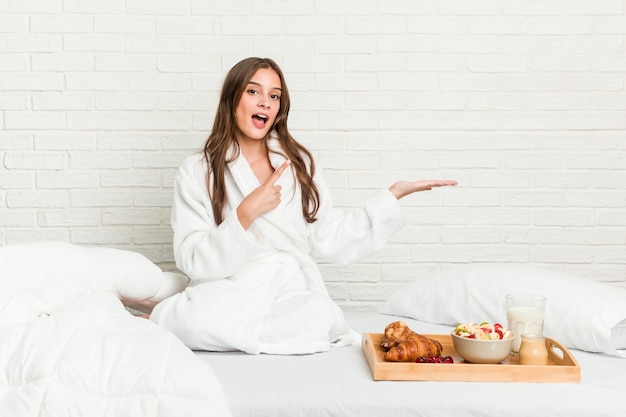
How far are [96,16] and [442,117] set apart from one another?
151cm

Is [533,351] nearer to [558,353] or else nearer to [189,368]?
[558,353]

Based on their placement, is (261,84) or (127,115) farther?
(127,115)

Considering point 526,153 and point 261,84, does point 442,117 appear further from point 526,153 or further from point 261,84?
point 261,84

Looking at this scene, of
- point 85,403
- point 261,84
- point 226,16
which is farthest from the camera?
point 226,16

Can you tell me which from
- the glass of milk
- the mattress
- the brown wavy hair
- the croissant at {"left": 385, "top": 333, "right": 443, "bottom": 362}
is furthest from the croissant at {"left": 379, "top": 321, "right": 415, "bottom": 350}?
the brown wavy hair

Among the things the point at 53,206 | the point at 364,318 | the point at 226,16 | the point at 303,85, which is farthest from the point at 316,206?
the point at 53,206

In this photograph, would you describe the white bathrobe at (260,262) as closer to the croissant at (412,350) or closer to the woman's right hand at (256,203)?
the woman's right hand at (256,203)

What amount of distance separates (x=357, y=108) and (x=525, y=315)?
1392 millimetres

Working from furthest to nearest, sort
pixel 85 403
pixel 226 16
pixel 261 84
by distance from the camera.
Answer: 1. pixel 226 16
2. pixel 261 84
3. pixel 85 403

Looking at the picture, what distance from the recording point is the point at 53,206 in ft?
10.6

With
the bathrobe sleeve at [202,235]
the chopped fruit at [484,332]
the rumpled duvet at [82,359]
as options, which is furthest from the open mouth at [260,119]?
the chopped fruit at [484,332]

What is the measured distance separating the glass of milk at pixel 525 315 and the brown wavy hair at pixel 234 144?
0.91 metres

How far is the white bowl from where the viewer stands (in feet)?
6.63

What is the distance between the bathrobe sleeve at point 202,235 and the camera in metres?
2.47
